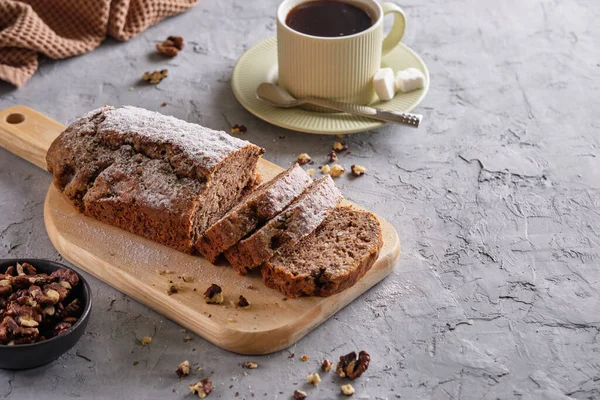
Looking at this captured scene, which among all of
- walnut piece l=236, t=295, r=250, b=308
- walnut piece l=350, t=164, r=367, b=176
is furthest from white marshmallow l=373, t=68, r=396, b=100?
walnut piece l=236, t=295, r=250, b=308

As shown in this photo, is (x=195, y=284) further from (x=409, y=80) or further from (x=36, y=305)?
(x=409, y=80)

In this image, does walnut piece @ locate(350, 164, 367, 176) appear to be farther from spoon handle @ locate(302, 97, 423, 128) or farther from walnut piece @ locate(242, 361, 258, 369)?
walnut piece @ locate(242, 361, 258, 369)

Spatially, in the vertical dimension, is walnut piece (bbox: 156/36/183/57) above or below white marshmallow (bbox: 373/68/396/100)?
below

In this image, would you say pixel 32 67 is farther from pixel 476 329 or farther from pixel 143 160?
pixel 476 329

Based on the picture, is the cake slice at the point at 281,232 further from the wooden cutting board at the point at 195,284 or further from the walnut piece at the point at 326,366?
the walnut piece at the point at 326,366

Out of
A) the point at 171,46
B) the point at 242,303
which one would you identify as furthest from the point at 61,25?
the point at 242,303

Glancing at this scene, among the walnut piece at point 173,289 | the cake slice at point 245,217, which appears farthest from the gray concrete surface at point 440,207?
the cake slice at point 245,217

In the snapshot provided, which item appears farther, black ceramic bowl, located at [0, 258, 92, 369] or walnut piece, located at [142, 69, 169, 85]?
walnut piece, located at [142, 69, 169, 85]
